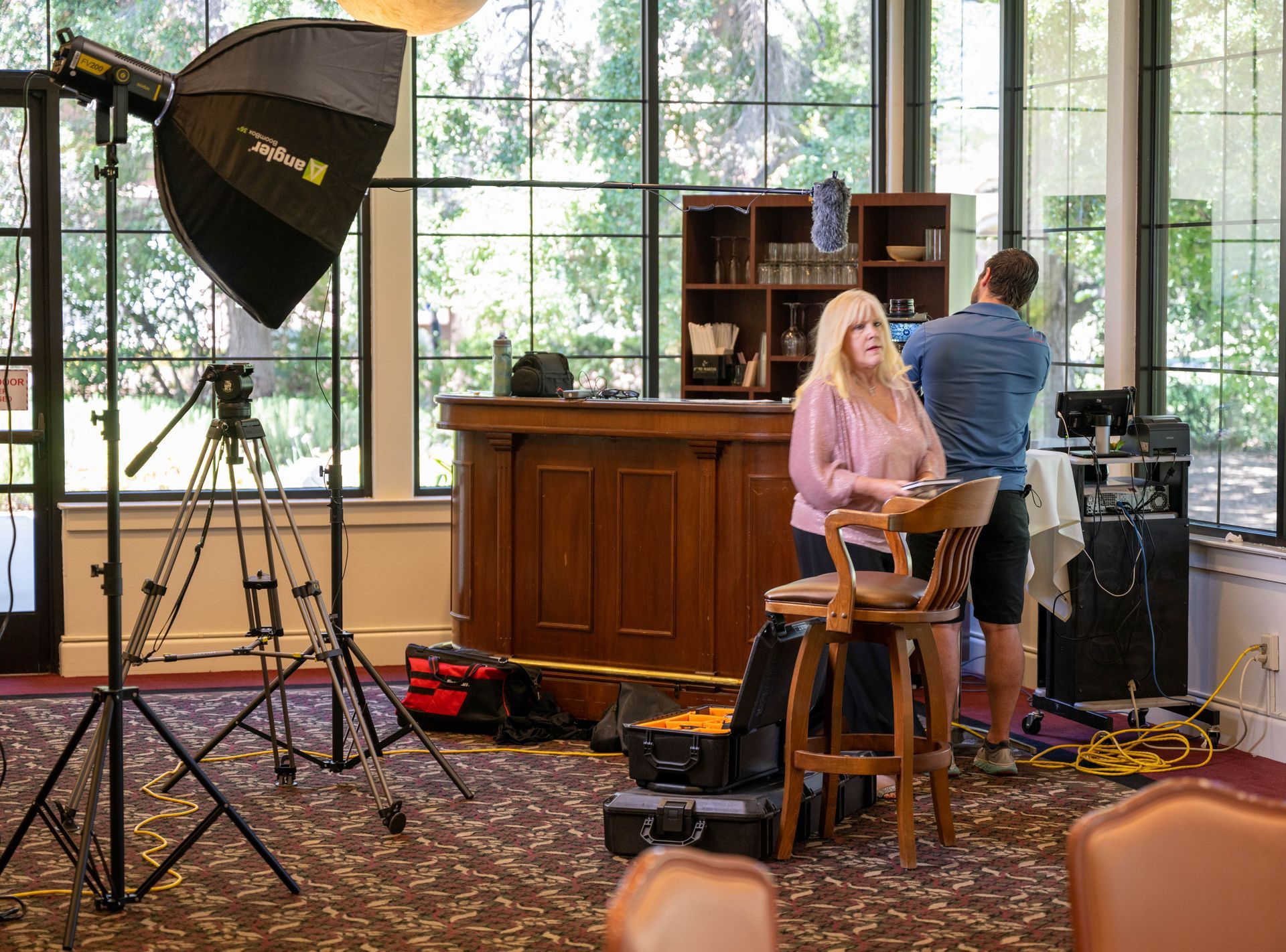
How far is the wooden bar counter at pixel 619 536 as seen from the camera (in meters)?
5.12

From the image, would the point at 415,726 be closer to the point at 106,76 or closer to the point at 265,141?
the point at 265,141

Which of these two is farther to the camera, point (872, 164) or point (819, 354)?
point (872, 164)

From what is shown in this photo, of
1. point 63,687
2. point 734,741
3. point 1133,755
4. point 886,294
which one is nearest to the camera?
point 734,741

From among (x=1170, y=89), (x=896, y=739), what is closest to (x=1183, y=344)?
(x=1170, y=89)

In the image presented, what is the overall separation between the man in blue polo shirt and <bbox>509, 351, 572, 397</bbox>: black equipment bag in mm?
1520

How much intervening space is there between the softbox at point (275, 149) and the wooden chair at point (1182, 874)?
2538 millimetres

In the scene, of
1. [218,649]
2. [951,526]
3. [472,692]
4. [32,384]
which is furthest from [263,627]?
[32,384]

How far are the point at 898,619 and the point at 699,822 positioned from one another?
772 mm

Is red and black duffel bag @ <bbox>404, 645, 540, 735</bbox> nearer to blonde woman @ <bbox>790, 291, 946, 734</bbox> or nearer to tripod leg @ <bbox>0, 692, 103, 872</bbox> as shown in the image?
blonde woman @ <bbox>790, 291, 946, 734</bbox>

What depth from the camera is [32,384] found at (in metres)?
6.50

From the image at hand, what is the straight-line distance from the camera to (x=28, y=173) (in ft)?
21.4

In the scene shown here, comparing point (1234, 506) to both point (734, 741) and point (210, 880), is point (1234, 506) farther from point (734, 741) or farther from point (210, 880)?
point (210, 880)

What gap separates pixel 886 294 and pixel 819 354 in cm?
295

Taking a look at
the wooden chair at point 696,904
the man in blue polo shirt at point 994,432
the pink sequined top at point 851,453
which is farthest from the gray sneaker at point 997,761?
the wooden chair at point 696,904
